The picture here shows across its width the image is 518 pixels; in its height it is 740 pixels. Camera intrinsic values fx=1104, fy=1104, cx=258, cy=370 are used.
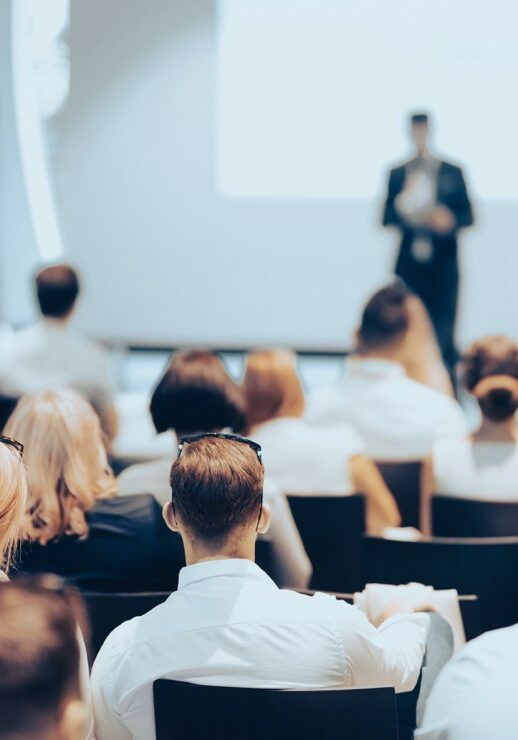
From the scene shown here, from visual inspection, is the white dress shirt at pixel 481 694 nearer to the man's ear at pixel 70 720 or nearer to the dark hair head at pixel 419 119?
the man's ear at pixel 70 720

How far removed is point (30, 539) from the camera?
97.5 inches

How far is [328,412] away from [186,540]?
7.60 ft

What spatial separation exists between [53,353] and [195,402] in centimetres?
208

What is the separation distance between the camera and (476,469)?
334 centimetres

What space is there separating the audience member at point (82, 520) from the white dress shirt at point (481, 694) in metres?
1.12

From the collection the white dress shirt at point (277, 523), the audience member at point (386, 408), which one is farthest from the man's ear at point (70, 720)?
the audience member at point (386, 408)

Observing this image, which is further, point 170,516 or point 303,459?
point 303,459

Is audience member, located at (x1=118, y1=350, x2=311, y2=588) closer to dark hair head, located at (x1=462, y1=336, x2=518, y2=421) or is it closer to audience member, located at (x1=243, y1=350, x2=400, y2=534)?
audience member, located at (x1=243, y1=350, x2=400, y2=534)

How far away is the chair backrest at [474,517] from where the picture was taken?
3.03 meters

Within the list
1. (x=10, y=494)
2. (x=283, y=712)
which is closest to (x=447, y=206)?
(x=10, y=494)

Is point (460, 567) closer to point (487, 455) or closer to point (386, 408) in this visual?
point (487, 455)

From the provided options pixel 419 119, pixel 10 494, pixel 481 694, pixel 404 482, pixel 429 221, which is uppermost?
pixel 419 119

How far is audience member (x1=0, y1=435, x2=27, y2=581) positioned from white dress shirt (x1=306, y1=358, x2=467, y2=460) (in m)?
2.18

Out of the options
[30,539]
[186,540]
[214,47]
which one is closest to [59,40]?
[214,47]
